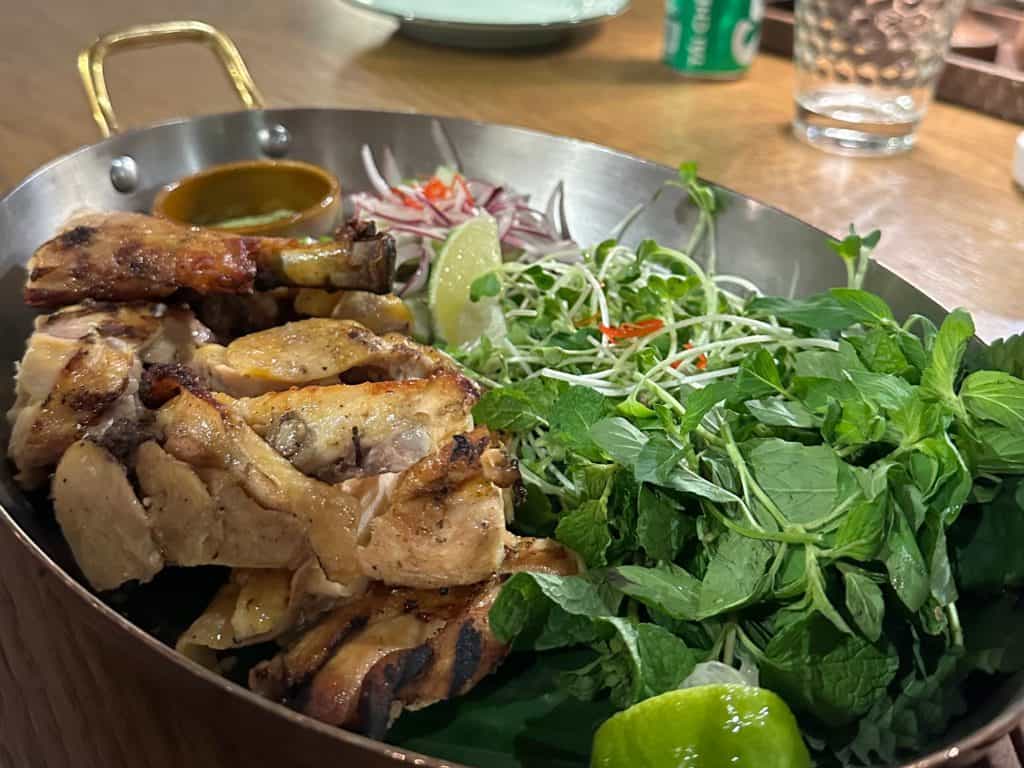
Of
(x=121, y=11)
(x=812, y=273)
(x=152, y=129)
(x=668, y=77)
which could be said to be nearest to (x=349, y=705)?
(x=812, y=273)

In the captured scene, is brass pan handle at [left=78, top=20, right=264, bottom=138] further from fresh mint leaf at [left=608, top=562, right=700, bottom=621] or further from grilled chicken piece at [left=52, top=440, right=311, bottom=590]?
fresh mint leaf at [left=608, top=562, right=700, bottom=621]

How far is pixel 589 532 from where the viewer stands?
1207 mm

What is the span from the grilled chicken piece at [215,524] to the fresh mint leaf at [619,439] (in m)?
0.40

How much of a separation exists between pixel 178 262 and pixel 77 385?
0.96 ft

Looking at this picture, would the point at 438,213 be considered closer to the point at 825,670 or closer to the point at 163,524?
the point at 163,524

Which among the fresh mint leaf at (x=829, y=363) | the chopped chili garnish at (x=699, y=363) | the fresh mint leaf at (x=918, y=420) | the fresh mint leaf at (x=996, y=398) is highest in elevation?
the fresh mint leaf at (x=996, y=398)

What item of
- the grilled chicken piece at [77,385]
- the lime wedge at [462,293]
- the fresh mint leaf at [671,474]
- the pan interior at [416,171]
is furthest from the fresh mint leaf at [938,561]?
the grilled chicken piece at [77,385]

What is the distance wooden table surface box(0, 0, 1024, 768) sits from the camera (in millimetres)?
2293

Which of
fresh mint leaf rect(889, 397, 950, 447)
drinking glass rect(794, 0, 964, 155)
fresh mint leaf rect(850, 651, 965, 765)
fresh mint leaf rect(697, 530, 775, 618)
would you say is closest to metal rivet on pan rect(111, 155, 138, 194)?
fresh mint leaf rect(697, 530, 775, 618)

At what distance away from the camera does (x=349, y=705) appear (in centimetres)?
105

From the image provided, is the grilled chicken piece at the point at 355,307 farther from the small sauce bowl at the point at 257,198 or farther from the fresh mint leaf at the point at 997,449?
the fresh mint leaf at the point at 997,449

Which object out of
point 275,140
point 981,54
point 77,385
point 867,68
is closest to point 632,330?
point 77,385

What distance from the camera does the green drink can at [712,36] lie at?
293cm

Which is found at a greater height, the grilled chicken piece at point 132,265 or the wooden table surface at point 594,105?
the grilled chicken piece at point 132,265
